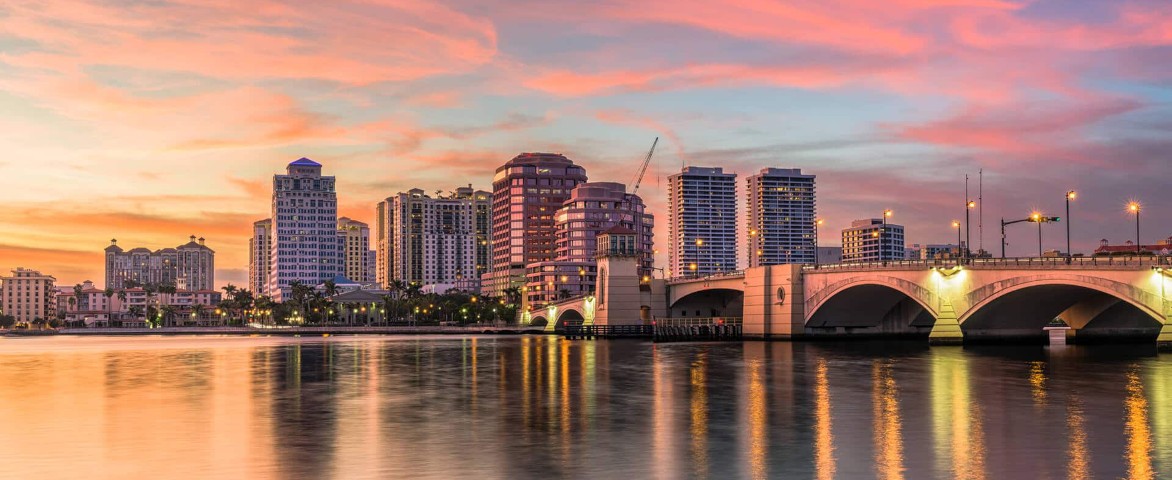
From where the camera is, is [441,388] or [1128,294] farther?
[1128,294]

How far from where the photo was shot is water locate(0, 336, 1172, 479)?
2778 cm

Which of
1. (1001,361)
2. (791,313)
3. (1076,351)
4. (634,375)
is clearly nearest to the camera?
(634,375)

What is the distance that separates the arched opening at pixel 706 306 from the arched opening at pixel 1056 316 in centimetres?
5258

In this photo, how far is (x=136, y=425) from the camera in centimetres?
3934

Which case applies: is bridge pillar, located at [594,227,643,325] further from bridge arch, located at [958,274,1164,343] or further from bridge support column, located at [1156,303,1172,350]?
bridge support column, located at [1156,303,1172,350]

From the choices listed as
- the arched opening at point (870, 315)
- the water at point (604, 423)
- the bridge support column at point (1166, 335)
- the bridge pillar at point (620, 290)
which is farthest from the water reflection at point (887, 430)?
the bridge pillar at point (620, 290)

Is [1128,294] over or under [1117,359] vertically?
over

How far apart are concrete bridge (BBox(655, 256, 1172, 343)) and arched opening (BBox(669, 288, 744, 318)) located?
1406 cm

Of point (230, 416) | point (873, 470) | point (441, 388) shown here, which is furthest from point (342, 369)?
point (873, 470)

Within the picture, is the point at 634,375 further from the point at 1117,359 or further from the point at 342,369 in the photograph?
the point at 1117,359

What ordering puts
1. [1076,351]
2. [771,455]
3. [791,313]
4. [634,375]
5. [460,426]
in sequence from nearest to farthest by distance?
1. [771,455]
2. [460,426]
3. [634,375]
4. [1076,351]
5. [791,313]

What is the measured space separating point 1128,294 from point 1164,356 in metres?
5.49

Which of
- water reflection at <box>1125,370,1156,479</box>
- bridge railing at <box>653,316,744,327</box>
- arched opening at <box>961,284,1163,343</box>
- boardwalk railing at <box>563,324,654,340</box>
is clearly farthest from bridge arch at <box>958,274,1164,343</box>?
boardwalk railing at <box>563,324,654,340</box>

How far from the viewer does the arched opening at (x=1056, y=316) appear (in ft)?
320
